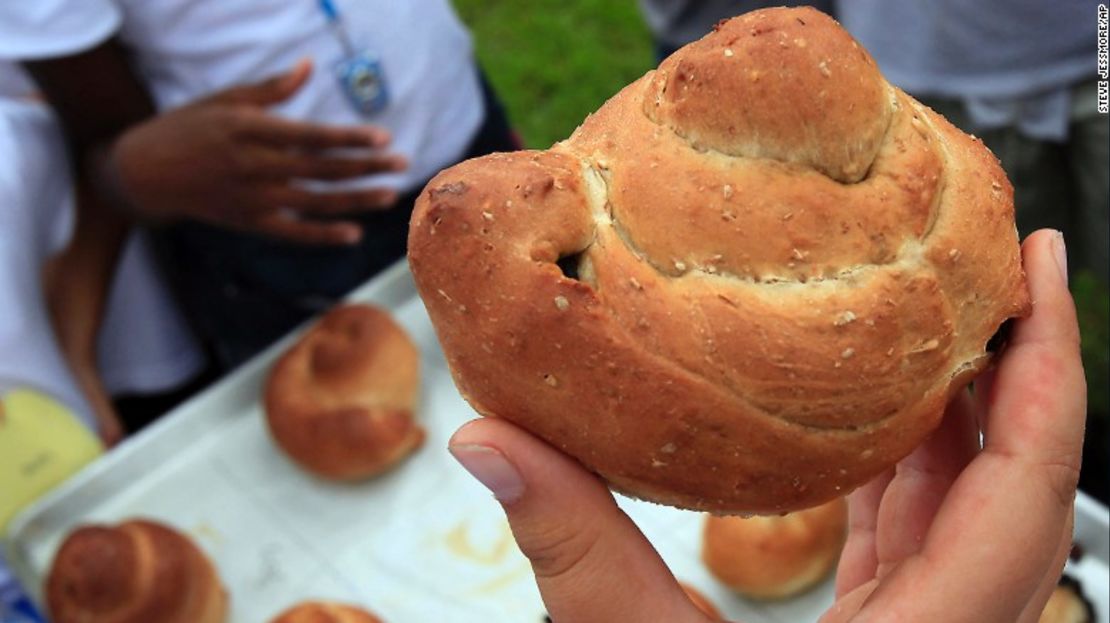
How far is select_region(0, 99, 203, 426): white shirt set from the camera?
2066mm

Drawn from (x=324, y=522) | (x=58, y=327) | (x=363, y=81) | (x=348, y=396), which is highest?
(x=363, y=81)

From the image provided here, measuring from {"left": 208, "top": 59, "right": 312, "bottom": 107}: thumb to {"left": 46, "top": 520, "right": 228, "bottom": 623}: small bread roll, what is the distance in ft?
3.07

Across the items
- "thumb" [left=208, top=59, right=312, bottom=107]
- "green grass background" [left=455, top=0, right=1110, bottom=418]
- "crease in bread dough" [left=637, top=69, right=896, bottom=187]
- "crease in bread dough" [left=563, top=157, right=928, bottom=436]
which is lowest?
"green grass background" [left=455, top=0, right=1110, bottom=418]

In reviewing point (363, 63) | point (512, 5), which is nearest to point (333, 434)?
point (363, 63)

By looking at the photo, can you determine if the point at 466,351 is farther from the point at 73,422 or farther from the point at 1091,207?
the point at 1091,207

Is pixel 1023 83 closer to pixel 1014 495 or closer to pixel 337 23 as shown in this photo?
pixel 1014 495

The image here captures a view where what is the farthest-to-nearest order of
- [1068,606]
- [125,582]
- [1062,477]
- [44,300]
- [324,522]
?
[44,300] < [324,522] < [125,582] < [1068,606] < [1062,477]

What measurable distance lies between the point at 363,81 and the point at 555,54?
2414 mm

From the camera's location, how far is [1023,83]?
1.99m

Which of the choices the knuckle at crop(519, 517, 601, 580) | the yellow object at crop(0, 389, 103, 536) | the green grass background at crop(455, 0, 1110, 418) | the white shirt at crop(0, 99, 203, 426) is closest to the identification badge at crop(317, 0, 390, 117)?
the white shirt at crop(0, 99, 203, 426)

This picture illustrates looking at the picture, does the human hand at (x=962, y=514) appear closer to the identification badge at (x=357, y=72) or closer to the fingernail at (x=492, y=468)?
the fingernail at (x=492, y=468)

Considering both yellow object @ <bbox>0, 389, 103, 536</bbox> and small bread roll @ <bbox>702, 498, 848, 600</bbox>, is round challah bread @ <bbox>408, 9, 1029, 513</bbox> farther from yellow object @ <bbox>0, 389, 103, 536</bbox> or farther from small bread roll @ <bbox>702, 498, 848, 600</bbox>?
yellow object @ <bbox>0, 389, 103, 536</bbox>

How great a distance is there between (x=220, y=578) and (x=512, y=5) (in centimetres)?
353

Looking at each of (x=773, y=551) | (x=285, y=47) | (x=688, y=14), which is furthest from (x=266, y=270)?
(x=773, y=551)
